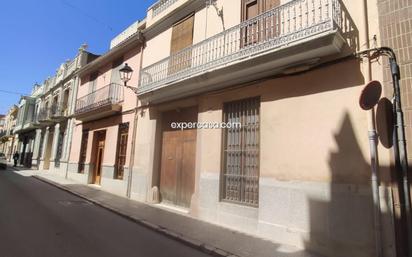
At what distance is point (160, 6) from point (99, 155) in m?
8.17

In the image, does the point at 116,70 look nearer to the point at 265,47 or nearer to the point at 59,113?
the point at 59,113

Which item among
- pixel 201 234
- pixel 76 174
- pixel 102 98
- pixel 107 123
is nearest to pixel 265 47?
pixel 201 234

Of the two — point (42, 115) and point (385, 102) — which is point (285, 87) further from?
point (42, 115)

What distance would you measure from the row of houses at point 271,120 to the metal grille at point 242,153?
3 centimetres

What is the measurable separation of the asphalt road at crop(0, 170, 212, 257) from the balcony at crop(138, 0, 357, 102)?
424cm

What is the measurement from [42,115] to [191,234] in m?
22.0

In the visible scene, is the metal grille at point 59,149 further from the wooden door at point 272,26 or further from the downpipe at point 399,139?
the downpipe at point 399,139

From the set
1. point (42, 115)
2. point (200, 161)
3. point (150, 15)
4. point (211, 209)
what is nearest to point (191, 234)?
point (211, 209)

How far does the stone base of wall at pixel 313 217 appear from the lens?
4.96 meters

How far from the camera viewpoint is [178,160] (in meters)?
9.67

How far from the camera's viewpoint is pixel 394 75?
4.93m

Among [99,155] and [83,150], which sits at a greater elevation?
[83,150]

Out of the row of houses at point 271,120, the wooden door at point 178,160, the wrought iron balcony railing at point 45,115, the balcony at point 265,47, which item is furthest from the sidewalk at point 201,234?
the wrought iron balcony railing at point 45,115

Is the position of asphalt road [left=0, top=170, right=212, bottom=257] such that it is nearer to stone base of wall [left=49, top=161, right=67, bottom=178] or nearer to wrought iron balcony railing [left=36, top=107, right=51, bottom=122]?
stone base of wall [left=49, top=161, right=67, bottom=178]
